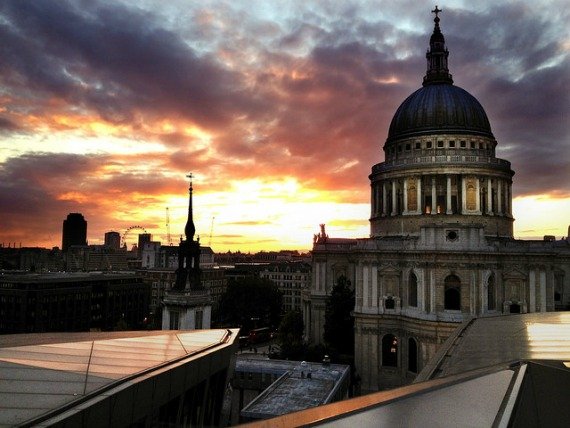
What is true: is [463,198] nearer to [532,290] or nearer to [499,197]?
[499,197]

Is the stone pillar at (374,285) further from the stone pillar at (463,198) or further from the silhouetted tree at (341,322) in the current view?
A: the stone pillar at (463,198)

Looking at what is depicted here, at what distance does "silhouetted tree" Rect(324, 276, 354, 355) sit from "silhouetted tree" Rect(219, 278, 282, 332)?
3280 centimetres

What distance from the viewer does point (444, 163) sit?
63.0 m

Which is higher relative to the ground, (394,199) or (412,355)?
(394,199)

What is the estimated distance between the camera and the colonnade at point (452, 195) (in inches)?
2477

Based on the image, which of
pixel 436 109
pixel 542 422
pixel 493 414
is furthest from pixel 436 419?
pixel 436 109

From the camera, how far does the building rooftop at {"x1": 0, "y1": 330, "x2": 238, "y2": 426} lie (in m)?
9.04

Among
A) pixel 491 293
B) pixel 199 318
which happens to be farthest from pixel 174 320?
pixel 491 293

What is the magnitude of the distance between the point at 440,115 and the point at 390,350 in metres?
33.1

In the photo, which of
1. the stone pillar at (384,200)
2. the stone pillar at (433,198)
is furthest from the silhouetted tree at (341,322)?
the stone pillar at (433,198)

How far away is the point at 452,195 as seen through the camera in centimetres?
6325

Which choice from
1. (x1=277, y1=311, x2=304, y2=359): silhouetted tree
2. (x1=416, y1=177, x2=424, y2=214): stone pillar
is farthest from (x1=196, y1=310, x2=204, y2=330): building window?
(x1=416, y1=177, x2=424, y2=214): stone pillar

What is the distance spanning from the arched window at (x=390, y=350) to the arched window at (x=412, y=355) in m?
1.54

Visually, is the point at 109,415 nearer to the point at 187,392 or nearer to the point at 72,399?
the point at 72,399
